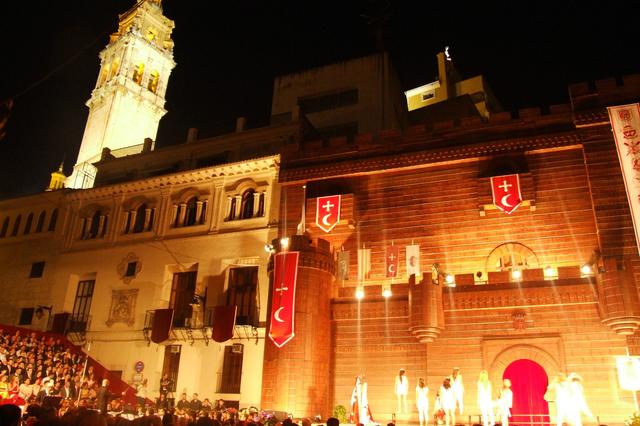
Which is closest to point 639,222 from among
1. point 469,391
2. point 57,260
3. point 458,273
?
point 458,273

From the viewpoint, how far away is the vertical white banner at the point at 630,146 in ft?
61.8

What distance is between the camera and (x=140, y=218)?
1235 inches

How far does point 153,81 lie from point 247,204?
2780 cm

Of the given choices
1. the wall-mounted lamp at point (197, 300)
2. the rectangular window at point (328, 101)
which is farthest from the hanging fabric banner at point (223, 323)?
the rectangular window at point (328, 101)

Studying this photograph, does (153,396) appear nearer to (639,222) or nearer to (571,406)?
(571,406)

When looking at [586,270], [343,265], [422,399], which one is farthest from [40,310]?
[586,270]

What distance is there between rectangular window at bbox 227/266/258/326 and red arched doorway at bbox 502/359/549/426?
11898 mm

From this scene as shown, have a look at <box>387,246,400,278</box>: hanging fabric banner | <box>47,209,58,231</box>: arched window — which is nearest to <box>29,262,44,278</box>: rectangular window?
<box>47,209,58,231</box>: arched window

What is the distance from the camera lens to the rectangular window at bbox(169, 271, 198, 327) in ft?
89.9

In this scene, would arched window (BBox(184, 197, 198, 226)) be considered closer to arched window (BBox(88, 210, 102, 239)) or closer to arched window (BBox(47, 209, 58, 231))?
arched window (BBox(88, 210, 102, 239))

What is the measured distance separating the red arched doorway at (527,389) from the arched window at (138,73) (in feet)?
135

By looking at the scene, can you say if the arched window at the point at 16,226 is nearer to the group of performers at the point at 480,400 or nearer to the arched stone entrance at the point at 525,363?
the group of performers at the point at 480,400

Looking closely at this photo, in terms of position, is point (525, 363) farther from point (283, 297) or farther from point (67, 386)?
point (67, 386)

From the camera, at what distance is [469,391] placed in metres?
19.3
